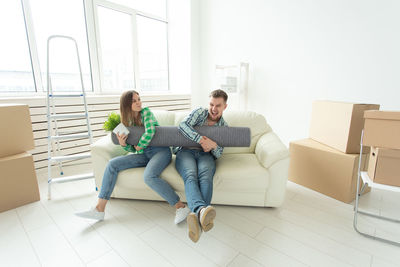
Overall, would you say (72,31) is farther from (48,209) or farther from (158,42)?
(48,209)

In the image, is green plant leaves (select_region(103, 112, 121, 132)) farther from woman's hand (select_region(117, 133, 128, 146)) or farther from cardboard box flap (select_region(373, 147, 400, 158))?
cardboard box flap (select_region(373, 147, 400, 158))

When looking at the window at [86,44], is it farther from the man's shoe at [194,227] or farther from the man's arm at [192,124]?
the man's shoe at [194,227]

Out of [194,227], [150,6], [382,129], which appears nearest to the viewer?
[194,227]

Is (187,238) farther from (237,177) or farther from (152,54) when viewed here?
(152,54)

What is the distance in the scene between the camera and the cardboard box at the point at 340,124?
1.68 metres

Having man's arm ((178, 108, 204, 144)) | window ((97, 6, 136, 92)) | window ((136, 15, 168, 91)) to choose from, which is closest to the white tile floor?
man's arm ((178, 108, 204, 144))

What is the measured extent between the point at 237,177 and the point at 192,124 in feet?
1.69

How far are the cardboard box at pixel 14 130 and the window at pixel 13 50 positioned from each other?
958 millimetres

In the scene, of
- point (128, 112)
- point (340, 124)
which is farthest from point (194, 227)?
point (340, 124)

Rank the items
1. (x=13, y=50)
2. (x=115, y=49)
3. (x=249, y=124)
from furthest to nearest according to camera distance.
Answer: (x=115, y=49)
(x=13, y=50)
(x=249, y=124)

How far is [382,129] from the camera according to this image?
4.10 feet

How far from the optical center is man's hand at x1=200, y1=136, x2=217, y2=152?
1548mm

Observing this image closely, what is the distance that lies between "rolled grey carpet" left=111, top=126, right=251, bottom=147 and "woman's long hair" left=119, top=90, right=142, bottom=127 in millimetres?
60

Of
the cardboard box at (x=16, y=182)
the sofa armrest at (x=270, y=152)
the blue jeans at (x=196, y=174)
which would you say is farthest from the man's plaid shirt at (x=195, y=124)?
the cardboard box at (x=16, y=182)
